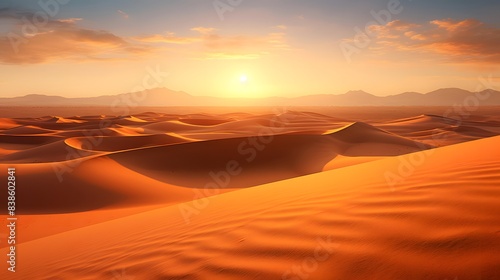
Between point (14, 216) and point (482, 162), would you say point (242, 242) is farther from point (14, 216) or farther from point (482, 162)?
point (14, 216)

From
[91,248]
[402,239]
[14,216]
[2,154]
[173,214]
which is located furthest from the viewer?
[2,154]

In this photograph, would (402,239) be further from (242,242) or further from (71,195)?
(71,195)

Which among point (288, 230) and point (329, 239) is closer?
point (329, 239)

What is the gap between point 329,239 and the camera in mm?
2717

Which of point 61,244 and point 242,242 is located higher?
point 242,242

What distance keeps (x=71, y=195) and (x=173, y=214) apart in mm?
4745

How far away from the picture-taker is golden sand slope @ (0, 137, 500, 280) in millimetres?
2148

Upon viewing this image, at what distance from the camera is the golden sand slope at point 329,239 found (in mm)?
2148

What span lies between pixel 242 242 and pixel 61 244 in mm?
3371

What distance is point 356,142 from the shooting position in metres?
18.6

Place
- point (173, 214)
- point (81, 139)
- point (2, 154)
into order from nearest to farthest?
point (173, 214), point (2, 154), point (81, 139)

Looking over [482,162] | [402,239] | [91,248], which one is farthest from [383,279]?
[91,248]

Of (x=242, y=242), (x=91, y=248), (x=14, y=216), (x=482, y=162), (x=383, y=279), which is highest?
(x=482, y=162)

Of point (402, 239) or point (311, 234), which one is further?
point (311, 234)
